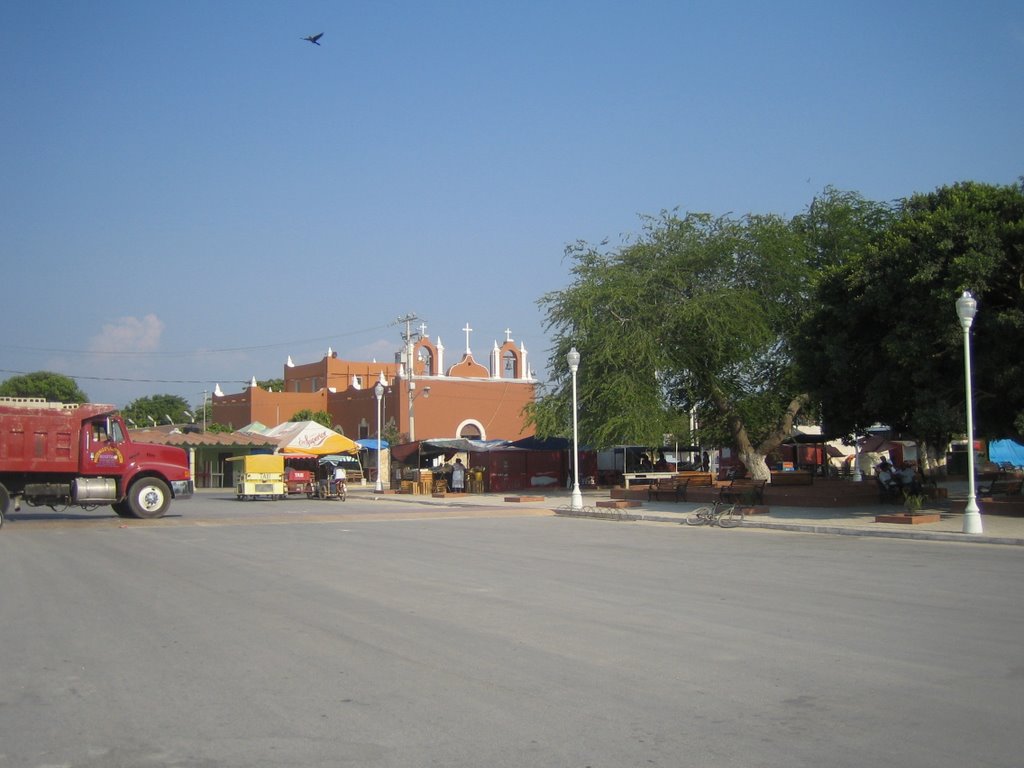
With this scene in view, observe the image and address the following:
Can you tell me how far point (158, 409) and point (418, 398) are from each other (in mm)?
67002

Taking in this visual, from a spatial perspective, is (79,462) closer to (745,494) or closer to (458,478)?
(745,494)

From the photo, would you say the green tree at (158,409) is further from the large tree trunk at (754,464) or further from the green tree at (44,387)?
the large tree trunk at (754,464)

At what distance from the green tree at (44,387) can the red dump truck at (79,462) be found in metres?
72.7

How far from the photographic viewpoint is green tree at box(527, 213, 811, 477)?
3541cm

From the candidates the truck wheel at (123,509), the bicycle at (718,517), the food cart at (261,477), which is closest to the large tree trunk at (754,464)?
the bicycle at (718,517)

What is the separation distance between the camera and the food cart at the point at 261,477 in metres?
40.8

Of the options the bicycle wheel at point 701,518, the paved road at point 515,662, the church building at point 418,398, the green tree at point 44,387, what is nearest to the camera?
the paved road at point 515,662

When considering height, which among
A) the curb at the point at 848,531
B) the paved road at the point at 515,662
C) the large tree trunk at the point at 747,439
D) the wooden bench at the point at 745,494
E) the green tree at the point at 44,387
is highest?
the green tree at the point at 44,387

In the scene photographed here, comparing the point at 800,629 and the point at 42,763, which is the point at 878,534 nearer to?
the point at 800,629

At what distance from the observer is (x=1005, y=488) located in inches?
1123

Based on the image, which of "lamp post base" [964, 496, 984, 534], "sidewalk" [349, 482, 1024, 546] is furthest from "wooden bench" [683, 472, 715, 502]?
"lamp post base" [964, 496, 984, 534]

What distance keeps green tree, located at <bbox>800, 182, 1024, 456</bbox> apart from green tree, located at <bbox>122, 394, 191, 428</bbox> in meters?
106

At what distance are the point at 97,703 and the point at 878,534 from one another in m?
17.0

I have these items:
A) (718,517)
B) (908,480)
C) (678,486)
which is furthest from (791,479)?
(718,517)
